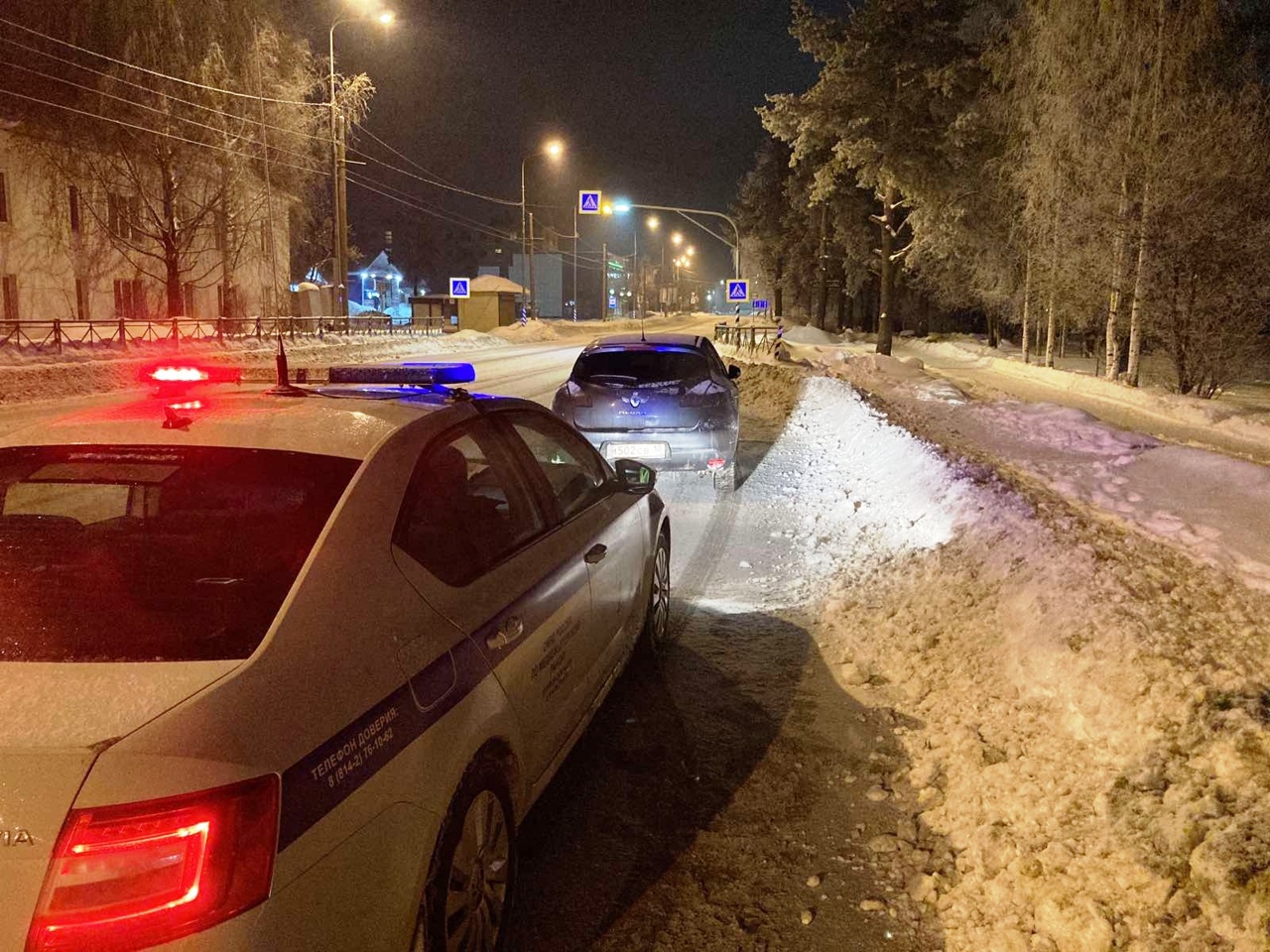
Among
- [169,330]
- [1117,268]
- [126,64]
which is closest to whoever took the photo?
[1117,268]

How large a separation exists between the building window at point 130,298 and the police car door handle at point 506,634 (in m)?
40.0

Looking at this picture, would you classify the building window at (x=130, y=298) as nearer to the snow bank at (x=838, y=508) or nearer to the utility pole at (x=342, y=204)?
the utility pole at (x=342, y=204)

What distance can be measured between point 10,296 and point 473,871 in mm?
37561

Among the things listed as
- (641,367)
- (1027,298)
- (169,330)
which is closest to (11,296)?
(169,330)

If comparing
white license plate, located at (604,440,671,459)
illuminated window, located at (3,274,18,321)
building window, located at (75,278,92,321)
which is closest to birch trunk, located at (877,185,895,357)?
white license plate, located at (604,440,671,459)

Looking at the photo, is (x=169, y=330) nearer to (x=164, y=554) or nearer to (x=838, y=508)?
(x=838, y=508)

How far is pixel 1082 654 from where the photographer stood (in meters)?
4.30

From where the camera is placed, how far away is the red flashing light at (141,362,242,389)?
9.85 ft

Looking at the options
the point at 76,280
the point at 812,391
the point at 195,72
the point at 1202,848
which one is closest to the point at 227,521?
A: the point at 1202,848

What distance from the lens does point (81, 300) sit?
35844 mm

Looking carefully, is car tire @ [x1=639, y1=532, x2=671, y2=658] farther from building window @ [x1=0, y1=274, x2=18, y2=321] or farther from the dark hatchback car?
building window @ [x1=0, y1=274, x2=18, y2=321]

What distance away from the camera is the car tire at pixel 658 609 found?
5145mm

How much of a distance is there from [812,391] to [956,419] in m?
4.80

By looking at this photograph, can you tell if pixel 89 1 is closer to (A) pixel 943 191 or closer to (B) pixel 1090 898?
(A) pixel 943 191
